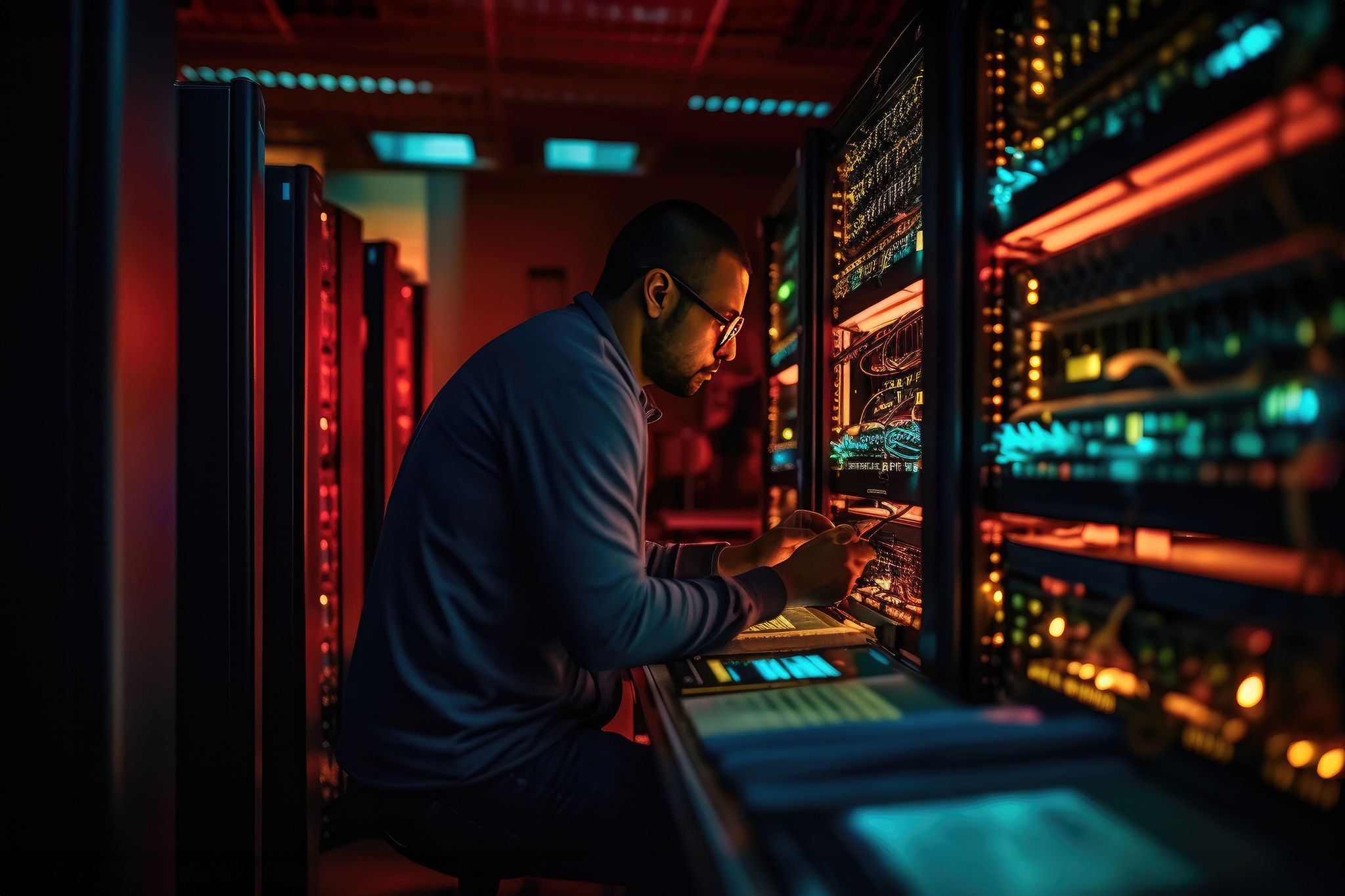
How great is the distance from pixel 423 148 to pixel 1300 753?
435 cm

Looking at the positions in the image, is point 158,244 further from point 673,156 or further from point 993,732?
point 673,156

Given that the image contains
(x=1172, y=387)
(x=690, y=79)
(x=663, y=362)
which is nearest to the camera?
(x=1172, y=387)

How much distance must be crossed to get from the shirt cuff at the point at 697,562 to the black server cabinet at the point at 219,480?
74 centimetres

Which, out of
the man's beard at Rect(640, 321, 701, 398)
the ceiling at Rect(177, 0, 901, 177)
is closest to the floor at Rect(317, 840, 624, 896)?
the man's beard at Rect(640, 321, 701, 398)

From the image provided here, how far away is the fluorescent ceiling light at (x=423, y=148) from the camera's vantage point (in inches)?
151

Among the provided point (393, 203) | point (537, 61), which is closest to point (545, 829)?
point (537, 61)

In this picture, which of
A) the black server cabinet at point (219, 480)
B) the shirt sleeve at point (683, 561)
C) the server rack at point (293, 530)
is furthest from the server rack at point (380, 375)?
the shirt sleeve at point (683, 561)

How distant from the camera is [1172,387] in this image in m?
0.57

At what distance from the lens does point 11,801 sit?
0.76m

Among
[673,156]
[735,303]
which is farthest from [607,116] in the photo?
[735,303]

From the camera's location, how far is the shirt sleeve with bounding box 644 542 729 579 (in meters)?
1.34

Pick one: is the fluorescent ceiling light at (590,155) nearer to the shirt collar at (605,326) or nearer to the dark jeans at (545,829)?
the shirt collar at (605,326)

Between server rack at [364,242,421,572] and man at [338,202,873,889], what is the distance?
119 centimetres

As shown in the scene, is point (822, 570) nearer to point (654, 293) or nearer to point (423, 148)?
point (654, 293)
